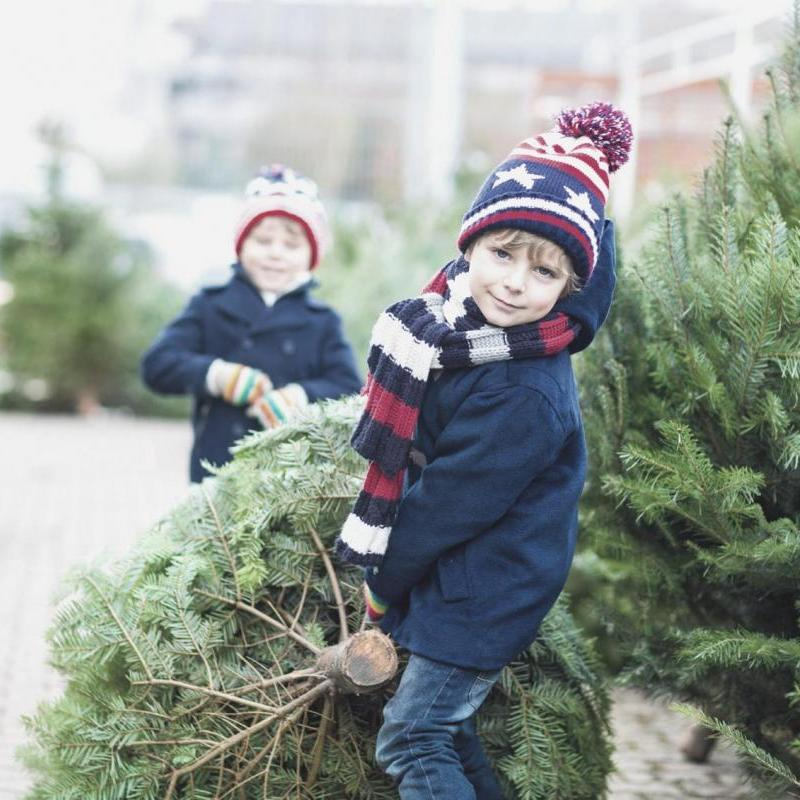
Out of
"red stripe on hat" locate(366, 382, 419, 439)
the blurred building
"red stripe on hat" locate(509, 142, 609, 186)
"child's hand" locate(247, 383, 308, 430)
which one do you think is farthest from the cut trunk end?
the blurred building

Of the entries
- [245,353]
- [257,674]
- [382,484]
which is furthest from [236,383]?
[382,484]

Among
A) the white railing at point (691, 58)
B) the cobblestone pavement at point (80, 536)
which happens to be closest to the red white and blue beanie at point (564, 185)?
the cobblestone pavement at point (80, 536)

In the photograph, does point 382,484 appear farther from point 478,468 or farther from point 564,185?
point 564,185

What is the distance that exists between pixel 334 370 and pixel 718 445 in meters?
1.87

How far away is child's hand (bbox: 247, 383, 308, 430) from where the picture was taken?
4.35 meters

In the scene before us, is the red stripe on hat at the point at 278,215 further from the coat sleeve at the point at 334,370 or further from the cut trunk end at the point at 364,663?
the cut trunk end at the point at 364,663

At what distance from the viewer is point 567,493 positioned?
9.35 ft

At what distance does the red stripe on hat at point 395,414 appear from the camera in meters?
2.81

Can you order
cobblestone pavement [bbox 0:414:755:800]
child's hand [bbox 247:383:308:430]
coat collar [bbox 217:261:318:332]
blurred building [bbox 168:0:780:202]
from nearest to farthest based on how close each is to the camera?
1. child's hand [bbox 247:383:308:430]
2. cobblestone pavement [bbox 0:414:755:800]
3. coat collar [bbox 217:261:318:332]
4. blurred building [bbox 168:0:780:202]

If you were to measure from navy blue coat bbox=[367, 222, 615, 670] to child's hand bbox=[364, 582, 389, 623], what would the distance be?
0.11m

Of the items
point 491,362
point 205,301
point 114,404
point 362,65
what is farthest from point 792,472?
point 362,65

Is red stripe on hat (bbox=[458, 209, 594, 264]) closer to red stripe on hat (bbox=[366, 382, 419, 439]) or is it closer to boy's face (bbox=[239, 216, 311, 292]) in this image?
red stripe on hat (bbox=[366, 382, 419, 439])

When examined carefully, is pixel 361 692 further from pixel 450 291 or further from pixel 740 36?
pixel 740 36

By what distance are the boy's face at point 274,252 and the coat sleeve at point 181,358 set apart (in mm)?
290
